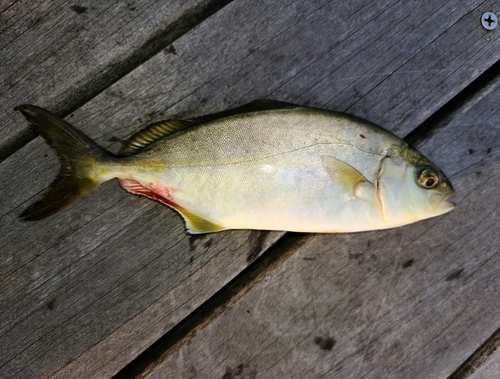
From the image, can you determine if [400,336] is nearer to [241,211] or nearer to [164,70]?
[241,211]

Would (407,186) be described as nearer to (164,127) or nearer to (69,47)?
(164,127)

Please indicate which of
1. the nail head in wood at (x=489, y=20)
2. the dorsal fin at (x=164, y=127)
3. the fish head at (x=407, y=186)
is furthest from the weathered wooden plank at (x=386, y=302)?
the dorsal fin at (x=164, y=127)

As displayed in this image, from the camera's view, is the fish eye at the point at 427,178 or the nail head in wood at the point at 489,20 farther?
the nail head in wood at the point at 489,20

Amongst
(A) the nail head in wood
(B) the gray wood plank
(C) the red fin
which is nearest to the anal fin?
(C) the red fin

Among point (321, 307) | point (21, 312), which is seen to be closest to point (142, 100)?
point (21, 312)

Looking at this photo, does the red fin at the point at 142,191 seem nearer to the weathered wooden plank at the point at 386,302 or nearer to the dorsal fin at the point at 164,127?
the dorsal fin at the point at 164,127

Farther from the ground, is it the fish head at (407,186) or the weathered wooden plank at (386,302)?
the fish head at (407,186)
